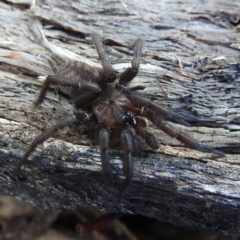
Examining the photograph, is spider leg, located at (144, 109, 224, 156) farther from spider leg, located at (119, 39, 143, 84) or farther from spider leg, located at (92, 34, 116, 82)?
spider leg, located at (92, 34, 116, 82)

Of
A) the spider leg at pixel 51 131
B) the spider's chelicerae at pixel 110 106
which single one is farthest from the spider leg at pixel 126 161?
the spider leg at pixel 51 131

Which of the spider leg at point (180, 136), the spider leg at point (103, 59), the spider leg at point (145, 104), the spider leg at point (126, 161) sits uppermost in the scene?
the spider leg at point (103, 59)

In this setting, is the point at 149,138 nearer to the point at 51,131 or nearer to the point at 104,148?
the point at 104,148

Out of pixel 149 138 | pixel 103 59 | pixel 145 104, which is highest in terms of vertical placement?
pixel 103 59

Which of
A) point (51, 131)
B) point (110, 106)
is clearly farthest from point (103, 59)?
point (51, 131)

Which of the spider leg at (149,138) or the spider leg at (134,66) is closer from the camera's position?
the spider leg at (149,138)

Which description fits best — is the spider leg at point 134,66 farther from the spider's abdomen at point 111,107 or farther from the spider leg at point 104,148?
the spider leg at point 104,148
